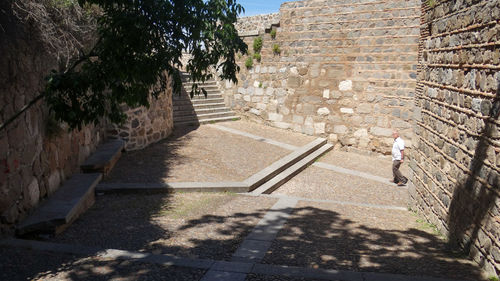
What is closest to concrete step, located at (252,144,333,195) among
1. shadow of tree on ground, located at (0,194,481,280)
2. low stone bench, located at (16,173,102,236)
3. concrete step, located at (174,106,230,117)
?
shadow of tree on ground, located at (0,194,481,280)

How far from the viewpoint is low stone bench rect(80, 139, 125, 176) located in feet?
24.7

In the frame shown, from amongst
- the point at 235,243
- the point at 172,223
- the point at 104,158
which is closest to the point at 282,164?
the point at 104,158

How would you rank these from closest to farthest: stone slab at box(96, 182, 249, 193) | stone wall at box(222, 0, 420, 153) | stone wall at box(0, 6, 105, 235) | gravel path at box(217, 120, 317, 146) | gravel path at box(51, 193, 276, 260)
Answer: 1. stone wall at box(0, 6, 105, 235)
2. gravel path at box(51, 193, 276, 260)
3. stone slab at box(96, 182, 249, 193)
4. stone wall at box(222, 0, 420, 153)
5. gravel path at box(217, 120, 317, 146)

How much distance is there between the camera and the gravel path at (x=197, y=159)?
816 centimetres

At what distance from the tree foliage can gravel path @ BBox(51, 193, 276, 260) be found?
1.60m

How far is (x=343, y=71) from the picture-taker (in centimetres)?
1212

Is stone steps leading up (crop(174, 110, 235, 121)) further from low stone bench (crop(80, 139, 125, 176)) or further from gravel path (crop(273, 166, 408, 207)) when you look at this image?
gravel path (crop(273, 166, 408, 207))

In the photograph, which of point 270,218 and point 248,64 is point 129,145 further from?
point 248,64

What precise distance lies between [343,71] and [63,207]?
8945 millimetres

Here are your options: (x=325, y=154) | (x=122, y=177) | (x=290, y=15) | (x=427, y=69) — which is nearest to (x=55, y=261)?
(x=122, y=177)

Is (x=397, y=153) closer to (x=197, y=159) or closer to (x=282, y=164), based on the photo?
(x=282, y=164)

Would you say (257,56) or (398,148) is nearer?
(398,148)

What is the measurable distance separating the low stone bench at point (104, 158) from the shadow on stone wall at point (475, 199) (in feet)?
19.4

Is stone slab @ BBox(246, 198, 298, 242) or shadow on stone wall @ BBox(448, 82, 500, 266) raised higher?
shadow on stone wall @ BBox(448, 82, 500, 266)
